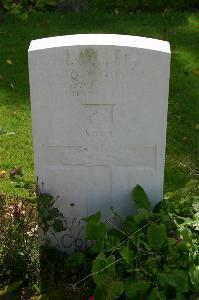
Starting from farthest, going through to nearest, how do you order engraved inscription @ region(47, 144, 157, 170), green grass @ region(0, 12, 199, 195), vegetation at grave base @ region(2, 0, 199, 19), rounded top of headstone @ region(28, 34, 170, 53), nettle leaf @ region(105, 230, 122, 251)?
1. vegetation at grave base @ region(2, 0, 199, 19)
2. green grass @ region(0, 12, 199, 195)
3. engraved inscription @ region(47, 144, 157, 170)
4. nettle leaf @ region(105, 230, 122, 251)
5. rounded top of headstone @ region(28, 34, 170, 53)

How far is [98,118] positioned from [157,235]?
0.74m

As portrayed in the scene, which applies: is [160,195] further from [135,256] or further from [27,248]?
[27,248]

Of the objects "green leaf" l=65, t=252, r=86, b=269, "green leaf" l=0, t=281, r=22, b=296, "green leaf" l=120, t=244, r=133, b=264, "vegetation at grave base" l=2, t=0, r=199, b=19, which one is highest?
"vegetation at grave base" l=2, t=0, r=199, b=19

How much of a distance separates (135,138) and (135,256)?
0.67 meters

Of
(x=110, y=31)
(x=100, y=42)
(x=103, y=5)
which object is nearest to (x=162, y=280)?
(x=100, y=42)

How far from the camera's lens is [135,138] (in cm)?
339

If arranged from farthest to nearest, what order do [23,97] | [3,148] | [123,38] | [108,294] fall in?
[23,97] → [3,148] → [123,38] → [108,294]

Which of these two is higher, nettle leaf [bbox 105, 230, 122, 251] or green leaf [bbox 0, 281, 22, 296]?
nettle leaf [bbox 105, 230, 122, 251]

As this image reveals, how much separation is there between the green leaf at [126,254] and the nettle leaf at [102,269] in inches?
2.2

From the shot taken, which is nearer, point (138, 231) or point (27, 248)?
point (138, 231)

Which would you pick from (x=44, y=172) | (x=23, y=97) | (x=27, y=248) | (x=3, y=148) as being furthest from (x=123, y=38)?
(x=23, y=97)

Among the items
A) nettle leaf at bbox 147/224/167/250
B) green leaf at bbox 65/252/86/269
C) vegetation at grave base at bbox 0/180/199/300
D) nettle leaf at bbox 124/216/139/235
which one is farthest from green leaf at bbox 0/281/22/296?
nettle leaf at bbox 147/224/167/250

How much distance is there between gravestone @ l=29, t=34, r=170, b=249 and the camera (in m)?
3.19

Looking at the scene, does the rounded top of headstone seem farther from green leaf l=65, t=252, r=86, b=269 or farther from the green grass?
green leaf l=65, t=252, r=86, b=269
